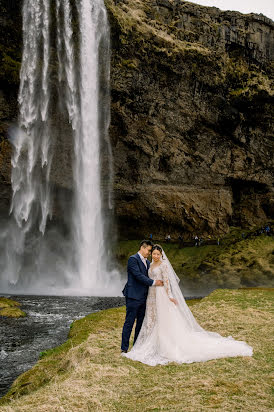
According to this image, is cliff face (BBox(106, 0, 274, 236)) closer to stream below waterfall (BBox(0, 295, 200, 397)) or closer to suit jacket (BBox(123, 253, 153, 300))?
stream below waterfall (BBox(0, 295, 200, 397))

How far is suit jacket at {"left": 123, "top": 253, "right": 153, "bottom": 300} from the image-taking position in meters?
9.56

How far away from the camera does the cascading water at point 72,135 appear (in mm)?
45844

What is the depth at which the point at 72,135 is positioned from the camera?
48.1 m

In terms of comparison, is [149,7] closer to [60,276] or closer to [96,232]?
[96,232]

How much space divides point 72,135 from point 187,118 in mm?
17571

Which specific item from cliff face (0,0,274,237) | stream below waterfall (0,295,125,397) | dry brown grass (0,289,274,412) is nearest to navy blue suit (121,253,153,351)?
dry brown grass (0,289,274,412)

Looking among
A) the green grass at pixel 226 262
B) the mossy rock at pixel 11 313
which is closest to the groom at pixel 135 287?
Result: the mossy rock at pixel 11 313

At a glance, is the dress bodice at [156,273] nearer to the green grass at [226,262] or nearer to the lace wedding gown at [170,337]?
the lace wedding gown at [170,337]

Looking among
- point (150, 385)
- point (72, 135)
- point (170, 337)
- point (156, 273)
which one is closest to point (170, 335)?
point (170, 337)

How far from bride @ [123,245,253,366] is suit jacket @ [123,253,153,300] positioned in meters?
0.22

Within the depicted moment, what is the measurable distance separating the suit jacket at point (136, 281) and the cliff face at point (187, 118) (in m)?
41.1

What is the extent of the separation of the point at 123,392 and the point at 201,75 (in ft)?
173

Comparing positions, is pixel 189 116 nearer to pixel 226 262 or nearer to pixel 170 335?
pixel 226 262

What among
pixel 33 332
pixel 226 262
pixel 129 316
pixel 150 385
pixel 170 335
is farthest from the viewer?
pixel 226 262
